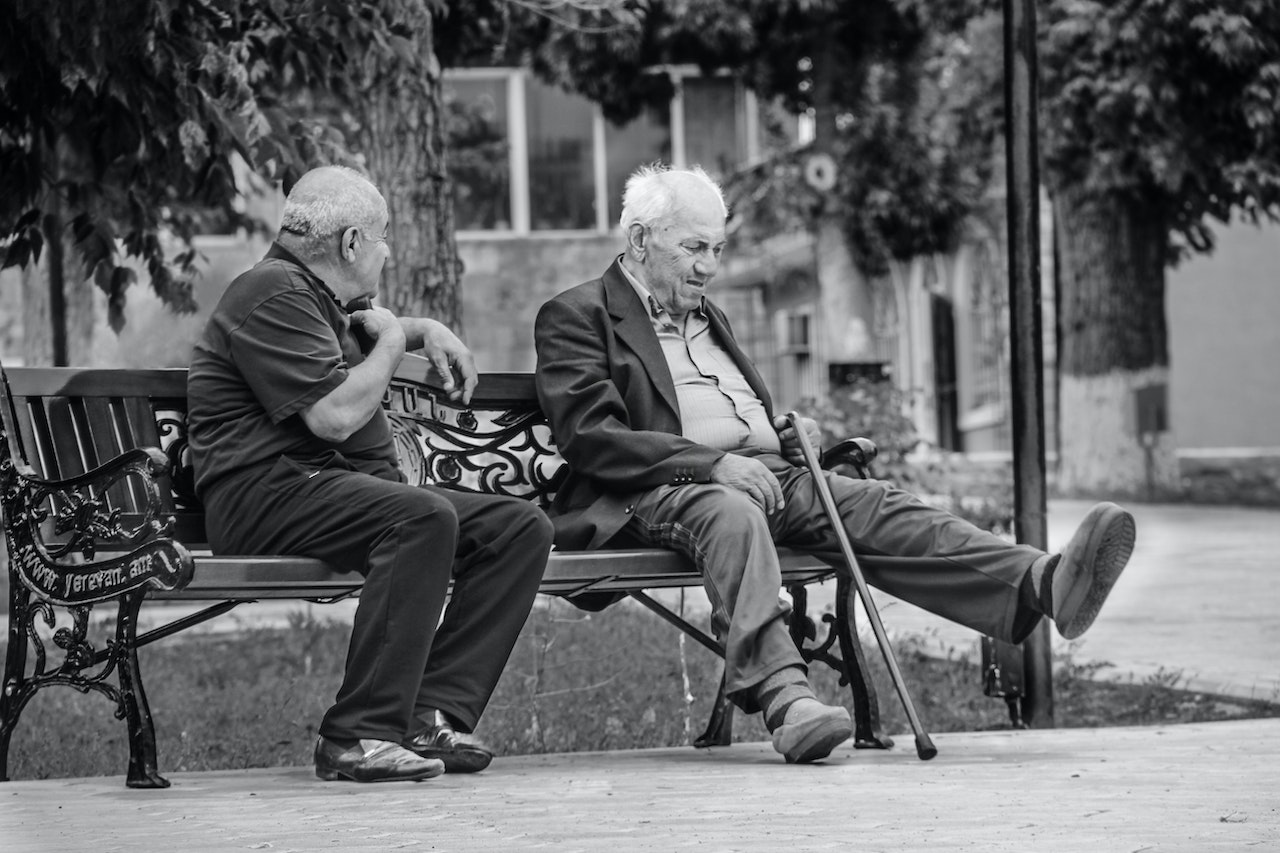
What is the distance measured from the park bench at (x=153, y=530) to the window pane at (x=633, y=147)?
24.2m

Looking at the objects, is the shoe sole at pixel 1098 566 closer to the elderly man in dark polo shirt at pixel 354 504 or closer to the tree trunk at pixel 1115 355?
the elderly man in dark polo shirt at pixel 354 504

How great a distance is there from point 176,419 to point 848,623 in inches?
72.1

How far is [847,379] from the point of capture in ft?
32.8

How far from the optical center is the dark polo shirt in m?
4.47

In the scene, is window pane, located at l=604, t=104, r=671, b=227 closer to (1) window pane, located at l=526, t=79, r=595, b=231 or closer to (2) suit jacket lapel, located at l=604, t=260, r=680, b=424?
(1) window pane, located at l=526, t=79, r=595, b=231

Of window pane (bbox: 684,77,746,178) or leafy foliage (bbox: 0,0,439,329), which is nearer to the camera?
leafy foliage (bbox: 0,0,439,329)

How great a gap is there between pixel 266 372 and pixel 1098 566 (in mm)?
1929

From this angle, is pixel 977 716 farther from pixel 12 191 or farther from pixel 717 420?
pixel 12 191

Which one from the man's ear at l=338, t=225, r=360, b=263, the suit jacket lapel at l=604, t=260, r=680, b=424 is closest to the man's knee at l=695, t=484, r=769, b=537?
the suit jacket lapel at l=604, t=260, r=680, b=424

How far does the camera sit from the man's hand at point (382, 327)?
183 inches

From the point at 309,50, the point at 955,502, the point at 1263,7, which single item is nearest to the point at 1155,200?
the point at 1263,7

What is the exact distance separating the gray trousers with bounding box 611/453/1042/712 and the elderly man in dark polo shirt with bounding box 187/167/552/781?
1.39 ft

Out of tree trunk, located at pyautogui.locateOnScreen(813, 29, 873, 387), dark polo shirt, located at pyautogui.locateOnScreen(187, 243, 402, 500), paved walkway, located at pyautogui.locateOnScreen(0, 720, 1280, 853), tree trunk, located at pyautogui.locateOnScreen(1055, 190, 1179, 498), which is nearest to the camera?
paved walkway, located at pyautogui.locateOnScreen(0, 720, 1280, 853)

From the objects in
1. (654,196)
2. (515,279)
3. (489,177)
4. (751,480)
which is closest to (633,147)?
(489,177)
